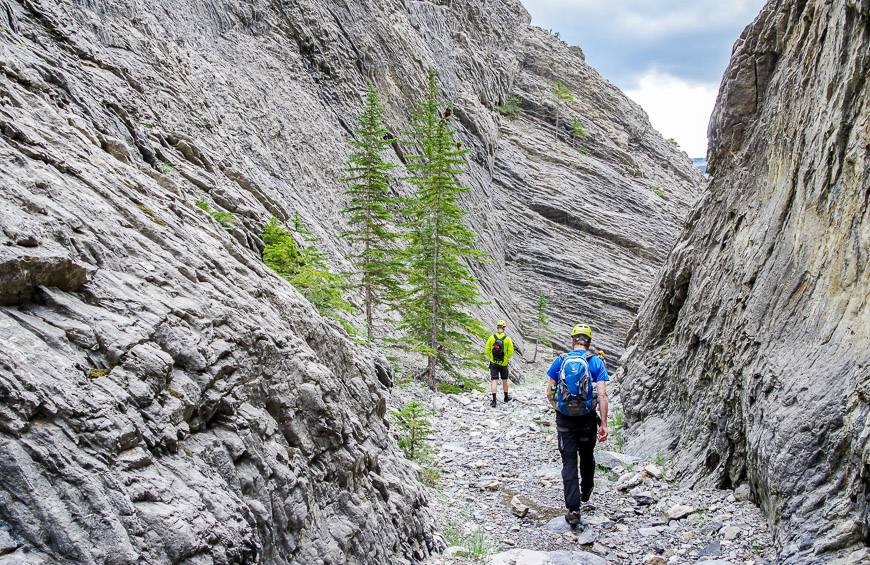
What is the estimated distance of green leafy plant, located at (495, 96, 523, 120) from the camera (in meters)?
48.6

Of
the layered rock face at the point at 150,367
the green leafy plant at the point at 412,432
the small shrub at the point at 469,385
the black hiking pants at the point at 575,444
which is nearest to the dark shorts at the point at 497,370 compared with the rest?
the small shrub at the point at 469,385

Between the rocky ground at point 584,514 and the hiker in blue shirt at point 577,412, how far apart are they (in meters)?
0.40

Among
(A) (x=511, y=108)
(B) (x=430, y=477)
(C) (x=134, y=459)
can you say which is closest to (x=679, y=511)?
(B) (x=430, y=477)

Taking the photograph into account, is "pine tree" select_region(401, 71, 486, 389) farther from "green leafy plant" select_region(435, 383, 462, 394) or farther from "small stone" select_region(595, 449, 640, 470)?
"small stone" select_region(595, 449, 640, 470)

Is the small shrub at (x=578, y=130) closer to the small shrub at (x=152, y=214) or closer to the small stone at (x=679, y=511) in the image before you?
the small stone at (x=679, y=511)

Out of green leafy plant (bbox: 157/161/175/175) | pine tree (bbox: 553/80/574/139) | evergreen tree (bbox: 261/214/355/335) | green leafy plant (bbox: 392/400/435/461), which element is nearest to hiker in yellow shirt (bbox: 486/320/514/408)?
evergreen tree (bbox: 261/214/355/335)

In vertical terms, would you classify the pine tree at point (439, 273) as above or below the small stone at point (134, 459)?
above

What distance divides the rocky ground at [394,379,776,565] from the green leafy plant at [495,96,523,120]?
137 ft

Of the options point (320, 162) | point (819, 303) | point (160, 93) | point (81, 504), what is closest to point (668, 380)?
point (819, 303)

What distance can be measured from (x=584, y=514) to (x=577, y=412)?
1.37 m

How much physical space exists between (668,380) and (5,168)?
1018 cm

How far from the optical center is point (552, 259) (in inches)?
1560

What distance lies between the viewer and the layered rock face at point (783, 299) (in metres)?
5.03

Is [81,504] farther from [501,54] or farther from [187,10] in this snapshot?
[501,54]
